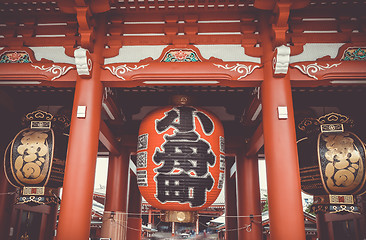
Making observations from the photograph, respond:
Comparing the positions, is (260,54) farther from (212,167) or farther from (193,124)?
(212,167)

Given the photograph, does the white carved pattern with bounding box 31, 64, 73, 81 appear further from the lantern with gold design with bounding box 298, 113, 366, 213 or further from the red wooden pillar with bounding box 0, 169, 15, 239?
the lantern with gold design with bounding box 298, 113, 366, 213

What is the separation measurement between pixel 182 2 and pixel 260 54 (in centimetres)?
147

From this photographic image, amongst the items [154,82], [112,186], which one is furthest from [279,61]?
[112,186]

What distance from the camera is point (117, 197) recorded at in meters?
7.14

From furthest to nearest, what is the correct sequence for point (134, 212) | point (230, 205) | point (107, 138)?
1. point (230, 205)
2. point (134, 212)
3. point (107, 138)

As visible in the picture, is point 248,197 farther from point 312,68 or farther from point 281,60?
point 281,60

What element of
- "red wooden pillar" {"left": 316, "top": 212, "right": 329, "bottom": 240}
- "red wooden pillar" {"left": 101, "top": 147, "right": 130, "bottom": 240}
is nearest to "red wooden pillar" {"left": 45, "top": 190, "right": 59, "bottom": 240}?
"red wooden pillar" {"left": 101, "top": 147, "right": 130, "bottom": 240}

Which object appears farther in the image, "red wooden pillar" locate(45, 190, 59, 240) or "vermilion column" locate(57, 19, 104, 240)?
"red wooden pillar" locate(45, 190, 59, 240)

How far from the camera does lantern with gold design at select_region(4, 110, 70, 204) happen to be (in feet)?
15.1

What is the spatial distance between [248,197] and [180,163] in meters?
3.37

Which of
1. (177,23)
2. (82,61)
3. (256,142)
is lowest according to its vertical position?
(256,142)

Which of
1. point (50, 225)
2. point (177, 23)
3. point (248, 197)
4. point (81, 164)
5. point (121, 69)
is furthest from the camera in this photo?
point (50, 225)

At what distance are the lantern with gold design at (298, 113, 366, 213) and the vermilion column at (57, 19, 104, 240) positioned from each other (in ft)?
10.8

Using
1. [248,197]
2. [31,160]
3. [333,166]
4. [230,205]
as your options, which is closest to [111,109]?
[31,160]
